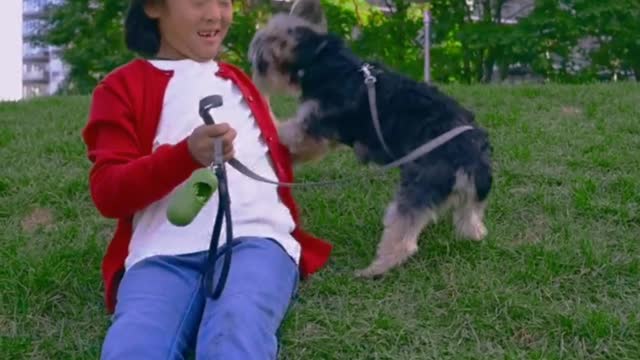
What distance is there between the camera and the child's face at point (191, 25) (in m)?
3.21

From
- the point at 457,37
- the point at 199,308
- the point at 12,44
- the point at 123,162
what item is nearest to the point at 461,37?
the point at 457,37

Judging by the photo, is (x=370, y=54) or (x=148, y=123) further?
(x=370, y=54)

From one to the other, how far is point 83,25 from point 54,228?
18651 millimetres

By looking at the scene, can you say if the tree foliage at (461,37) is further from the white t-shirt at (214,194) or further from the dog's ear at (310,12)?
the white t-shirt at (214,194)

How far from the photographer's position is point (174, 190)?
9.29 feet

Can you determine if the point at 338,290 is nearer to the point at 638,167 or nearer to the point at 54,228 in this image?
the point at 54,228

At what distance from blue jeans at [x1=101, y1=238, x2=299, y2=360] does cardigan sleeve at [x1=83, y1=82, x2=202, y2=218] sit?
0.22m

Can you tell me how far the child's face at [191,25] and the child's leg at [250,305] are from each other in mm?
773

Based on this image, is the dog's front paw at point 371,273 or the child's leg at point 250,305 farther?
the dog's front paw at point 371,273

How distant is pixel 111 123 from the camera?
9.95 ft

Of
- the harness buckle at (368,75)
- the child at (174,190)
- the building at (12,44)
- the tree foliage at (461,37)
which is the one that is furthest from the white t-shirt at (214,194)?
the building at (12,44)

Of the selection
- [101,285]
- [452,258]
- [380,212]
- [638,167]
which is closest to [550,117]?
[638,167]

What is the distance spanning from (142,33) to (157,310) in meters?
1.15

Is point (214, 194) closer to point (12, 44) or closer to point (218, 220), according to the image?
point (218, 220)
